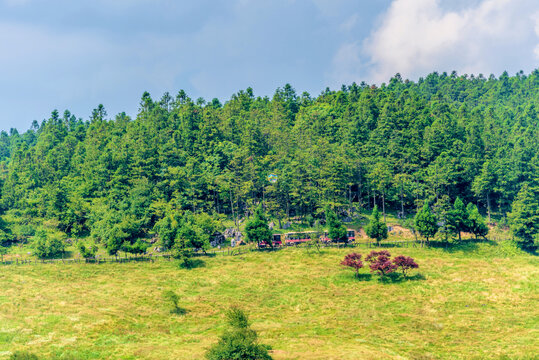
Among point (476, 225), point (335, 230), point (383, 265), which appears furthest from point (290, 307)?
point (476, 225)

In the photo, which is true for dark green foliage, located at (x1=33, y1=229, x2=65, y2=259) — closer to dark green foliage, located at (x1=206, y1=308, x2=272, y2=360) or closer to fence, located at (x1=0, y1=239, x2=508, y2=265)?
fence, located at (x1=0, y1=239, x2=508, y2=265)

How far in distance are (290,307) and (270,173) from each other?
47.5 metres

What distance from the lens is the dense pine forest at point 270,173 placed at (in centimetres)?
9112

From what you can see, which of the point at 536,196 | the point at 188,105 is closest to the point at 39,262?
the point at 188,105

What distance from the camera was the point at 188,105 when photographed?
13200 centimetres

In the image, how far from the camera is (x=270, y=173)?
97.9 m

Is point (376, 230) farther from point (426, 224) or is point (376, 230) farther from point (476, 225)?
point (476, 225)

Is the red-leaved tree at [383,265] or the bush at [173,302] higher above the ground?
the red-leaved tree at [383,265]

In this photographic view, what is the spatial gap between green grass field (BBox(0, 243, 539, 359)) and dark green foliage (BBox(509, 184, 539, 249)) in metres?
4.75

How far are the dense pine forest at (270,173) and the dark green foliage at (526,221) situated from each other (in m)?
0.37

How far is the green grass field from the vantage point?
42.2 m

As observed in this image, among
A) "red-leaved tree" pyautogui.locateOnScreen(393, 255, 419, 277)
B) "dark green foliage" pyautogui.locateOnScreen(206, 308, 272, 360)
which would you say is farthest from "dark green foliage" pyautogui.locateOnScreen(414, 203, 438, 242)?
"dark green foliage" pyautogui.locateOnScreen(206, 308, 272, 360)

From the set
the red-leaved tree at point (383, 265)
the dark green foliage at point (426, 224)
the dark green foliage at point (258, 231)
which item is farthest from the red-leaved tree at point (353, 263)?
the dark green foliage at point (426, 224)

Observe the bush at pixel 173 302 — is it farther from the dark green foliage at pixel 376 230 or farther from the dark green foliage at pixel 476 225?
the dark green foliage at pixel 476 225
